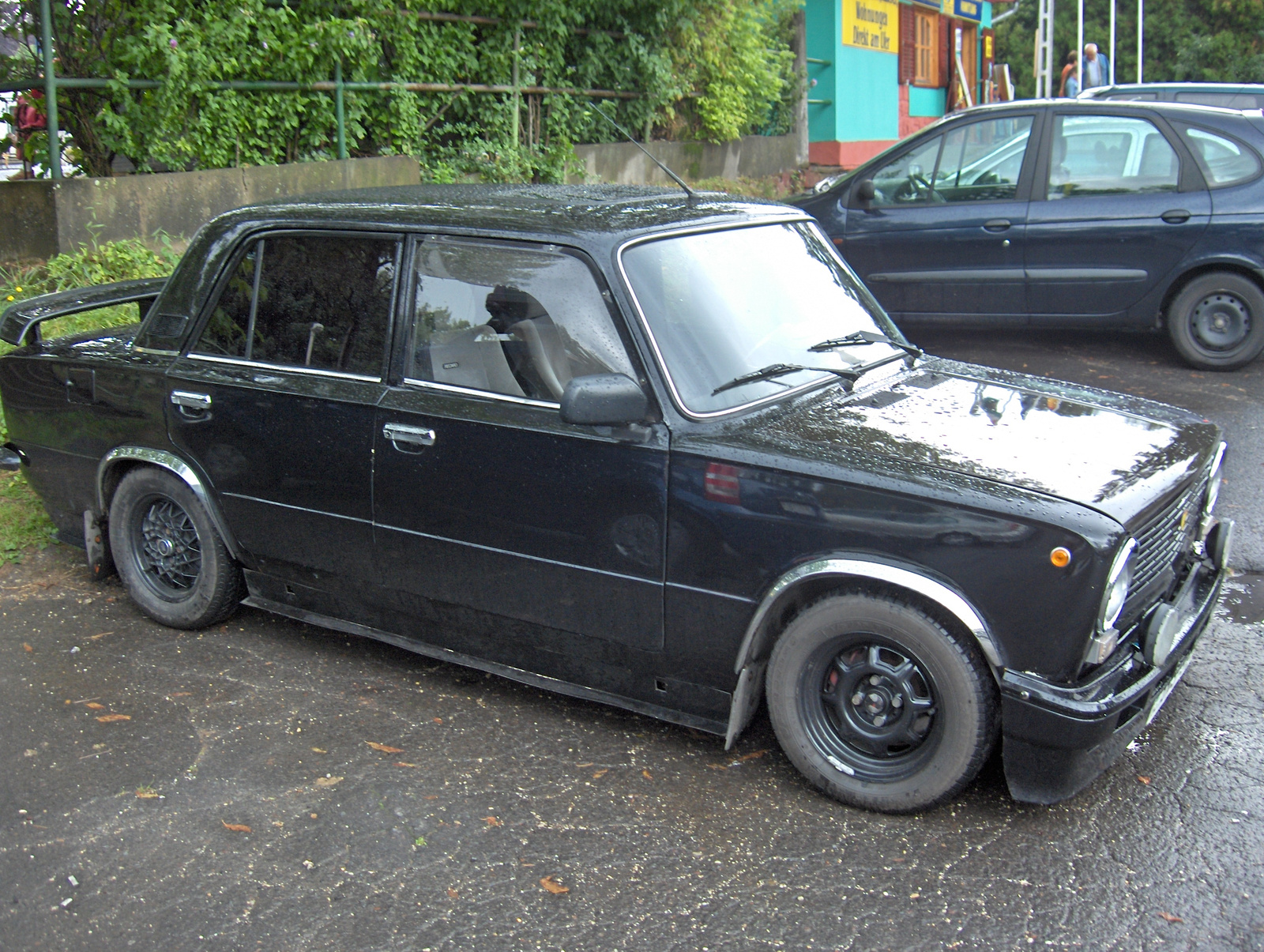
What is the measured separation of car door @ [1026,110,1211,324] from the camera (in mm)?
8312

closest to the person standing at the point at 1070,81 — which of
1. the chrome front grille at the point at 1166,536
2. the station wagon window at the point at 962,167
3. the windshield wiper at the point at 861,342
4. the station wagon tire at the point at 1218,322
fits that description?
the station wagon window at the point at 962,167

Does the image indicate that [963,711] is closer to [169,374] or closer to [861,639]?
[861,639]

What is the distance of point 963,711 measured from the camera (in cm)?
322

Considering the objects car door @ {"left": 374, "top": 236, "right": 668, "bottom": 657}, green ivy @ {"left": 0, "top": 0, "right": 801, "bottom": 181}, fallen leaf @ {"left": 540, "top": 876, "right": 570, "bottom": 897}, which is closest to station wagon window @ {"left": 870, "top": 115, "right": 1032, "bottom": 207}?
green ivy @ {"left": 0, "top": 0, "right": 801, "bottom": 181}

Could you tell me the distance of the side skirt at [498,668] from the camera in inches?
145

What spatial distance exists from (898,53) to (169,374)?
21997 mm

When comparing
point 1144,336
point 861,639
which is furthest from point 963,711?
point 1144,336

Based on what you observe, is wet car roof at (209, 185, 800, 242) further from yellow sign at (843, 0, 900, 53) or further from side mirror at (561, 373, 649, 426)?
yellow sign at (843, 0, 900, 53)

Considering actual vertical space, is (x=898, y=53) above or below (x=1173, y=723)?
above

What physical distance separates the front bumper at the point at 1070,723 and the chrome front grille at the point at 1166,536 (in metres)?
0.24

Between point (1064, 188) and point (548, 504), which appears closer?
point (548, 504)

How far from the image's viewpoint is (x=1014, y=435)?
11.8 feet

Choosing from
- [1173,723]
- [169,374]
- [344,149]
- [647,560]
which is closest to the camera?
[647,560]

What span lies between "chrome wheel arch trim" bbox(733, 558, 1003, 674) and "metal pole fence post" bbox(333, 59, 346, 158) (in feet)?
28.6
